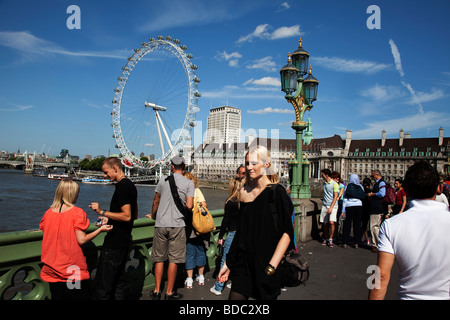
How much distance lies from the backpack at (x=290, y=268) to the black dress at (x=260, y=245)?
0.02 meters

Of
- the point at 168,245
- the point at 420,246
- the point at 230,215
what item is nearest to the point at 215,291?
the point at 168,245

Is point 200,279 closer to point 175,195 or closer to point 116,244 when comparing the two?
point 175,195

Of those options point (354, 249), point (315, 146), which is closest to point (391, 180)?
point (315, 146)

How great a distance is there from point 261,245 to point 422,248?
1.07m

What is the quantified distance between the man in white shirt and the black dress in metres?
0.71

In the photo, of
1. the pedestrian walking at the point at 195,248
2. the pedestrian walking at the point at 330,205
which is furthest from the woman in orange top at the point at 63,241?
the pedestrian walking at the point at 330,205

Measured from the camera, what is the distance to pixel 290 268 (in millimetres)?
2568

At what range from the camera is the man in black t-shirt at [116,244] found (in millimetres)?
3330

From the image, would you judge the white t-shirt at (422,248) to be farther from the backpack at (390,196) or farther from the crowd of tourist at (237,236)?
the backpack at (390,196)

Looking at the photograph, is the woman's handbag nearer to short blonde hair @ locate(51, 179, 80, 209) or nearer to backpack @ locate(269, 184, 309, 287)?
backpack @ locate(269, 184, 309, 287)

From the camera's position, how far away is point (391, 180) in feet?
323

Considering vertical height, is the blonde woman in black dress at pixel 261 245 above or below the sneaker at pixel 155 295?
above

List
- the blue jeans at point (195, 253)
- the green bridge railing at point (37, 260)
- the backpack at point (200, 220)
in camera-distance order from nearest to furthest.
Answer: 1. the green bridge railing at point (37, 260)
2. the backpack at point (200, 220)
3. the blue jeans at point (195, 253)
